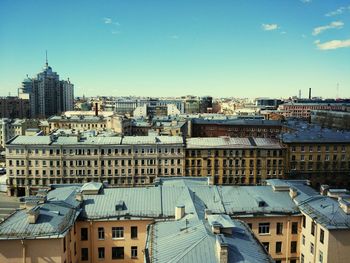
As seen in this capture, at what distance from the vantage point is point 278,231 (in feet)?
137

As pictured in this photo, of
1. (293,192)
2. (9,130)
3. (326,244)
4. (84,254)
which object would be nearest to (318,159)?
(293,192)

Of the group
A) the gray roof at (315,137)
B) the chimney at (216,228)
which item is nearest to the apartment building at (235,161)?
the gray roof at (315,137)

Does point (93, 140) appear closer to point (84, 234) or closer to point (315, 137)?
point (84, 234)

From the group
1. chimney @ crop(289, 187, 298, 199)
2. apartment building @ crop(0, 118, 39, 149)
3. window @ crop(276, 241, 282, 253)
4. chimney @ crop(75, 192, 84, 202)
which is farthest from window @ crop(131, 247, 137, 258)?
apartment building @ crop(0, 118, 39, 149)

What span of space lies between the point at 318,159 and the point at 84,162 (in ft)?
174

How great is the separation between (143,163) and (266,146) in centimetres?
2787

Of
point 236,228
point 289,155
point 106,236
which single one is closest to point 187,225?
point 236,228

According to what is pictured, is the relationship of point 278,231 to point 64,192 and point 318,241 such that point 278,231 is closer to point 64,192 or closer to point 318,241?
point 318,241

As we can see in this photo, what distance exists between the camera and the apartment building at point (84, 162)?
8419cm

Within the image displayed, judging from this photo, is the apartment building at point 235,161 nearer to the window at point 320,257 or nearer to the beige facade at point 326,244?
the beige facade at point 326,244

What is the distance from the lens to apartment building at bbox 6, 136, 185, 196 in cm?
8419

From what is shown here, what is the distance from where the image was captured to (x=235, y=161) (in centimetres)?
8506

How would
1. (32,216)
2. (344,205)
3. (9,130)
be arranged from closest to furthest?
(32,216), (344,205), (9,130)

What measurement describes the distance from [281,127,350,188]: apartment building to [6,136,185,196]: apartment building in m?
25.6
